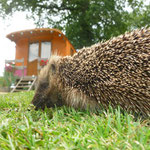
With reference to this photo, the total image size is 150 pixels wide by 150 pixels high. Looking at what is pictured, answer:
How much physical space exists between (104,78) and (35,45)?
1236cm

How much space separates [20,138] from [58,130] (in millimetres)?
427

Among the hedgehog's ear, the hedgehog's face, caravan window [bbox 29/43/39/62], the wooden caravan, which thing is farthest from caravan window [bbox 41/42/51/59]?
the hedgehog's face

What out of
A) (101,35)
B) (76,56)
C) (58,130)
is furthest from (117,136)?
(101,35)

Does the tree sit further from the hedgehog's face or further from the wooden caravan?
the hedgehog's face

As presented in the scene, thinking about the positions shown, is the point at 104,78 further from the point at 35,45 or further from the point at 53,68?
the point at 35,45

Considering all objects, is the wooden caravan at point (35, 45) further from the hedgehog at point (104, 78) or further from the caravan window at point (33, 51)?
the hedgehog at point (104, 78)

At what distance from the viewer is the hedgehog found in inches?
100

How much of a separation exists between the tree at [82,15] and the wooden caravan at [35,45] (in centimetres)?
184

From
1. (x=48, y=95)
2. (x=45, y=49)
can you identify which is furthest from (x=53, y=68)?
(x=45, y=49)

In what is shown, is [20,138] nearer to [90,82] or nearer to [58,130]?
[58,130]

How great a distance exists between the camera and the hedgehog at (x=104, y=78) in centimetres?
254

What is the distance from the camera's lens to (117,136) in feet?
4.99

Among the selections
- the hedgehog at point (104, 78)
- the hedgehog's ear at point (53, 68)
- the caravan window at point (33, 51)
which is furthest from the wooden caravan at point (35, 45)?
the hedgehog at point (104, 78)

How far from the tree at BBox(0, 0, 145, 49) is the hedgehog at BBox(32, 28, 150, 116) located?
1022 cm
